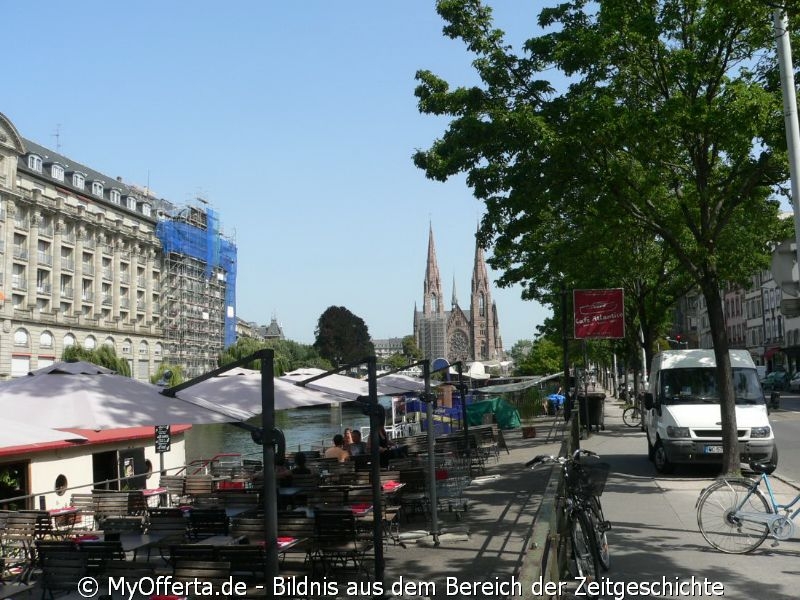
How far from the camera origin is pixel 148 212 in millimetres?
101938

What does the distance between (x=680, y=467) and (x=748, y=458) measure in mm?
2691

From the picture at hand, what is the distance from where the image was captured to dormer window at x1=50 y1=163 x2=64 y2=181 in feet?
273

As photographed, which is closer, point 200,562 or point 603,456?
point 200,562

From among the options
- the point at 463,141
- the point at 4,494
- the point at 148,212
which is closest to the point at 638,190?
the point at 463,141

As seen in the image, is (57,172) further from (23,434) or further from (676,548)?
(676,548)

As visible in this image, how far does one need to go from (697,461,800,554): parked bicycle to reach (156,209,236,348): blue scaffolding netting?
3646 inches

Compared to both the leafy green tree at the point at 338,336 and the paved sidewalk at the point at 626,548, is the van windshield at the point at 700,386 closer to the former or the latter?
the paved sidewalk at the point at 626,548

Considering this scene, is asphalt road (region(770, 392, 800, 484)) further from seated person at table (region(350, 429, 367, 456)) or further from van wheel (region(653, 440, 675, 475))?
seated person at table (region(350, 429, 367, 456))

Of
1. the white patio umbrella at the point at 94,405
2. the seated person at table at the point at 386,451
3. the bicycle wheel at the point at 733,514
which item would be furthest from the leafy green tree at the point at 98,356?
the bicycle wheel at the point at 733,514

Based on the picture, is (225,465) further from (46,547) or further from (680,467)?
(46,547)

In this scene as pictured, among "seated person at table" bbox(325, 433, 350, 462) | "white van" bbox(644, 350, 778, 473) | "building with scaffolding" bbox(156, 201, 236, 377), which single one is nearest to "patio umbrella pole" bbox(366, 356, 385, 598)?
"seated person at table" bbox(325, 433, 350, 462)

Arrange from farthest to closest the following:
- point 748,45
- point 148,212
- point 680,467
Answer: point 148,212 → point 680,467 → point 748,45

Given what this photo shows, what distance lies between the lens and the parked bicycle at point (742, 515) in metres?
9.28

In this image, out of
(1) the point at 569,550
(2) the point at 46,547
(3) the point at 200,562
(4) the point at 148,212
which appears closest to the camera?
(1) the point at 569,550
